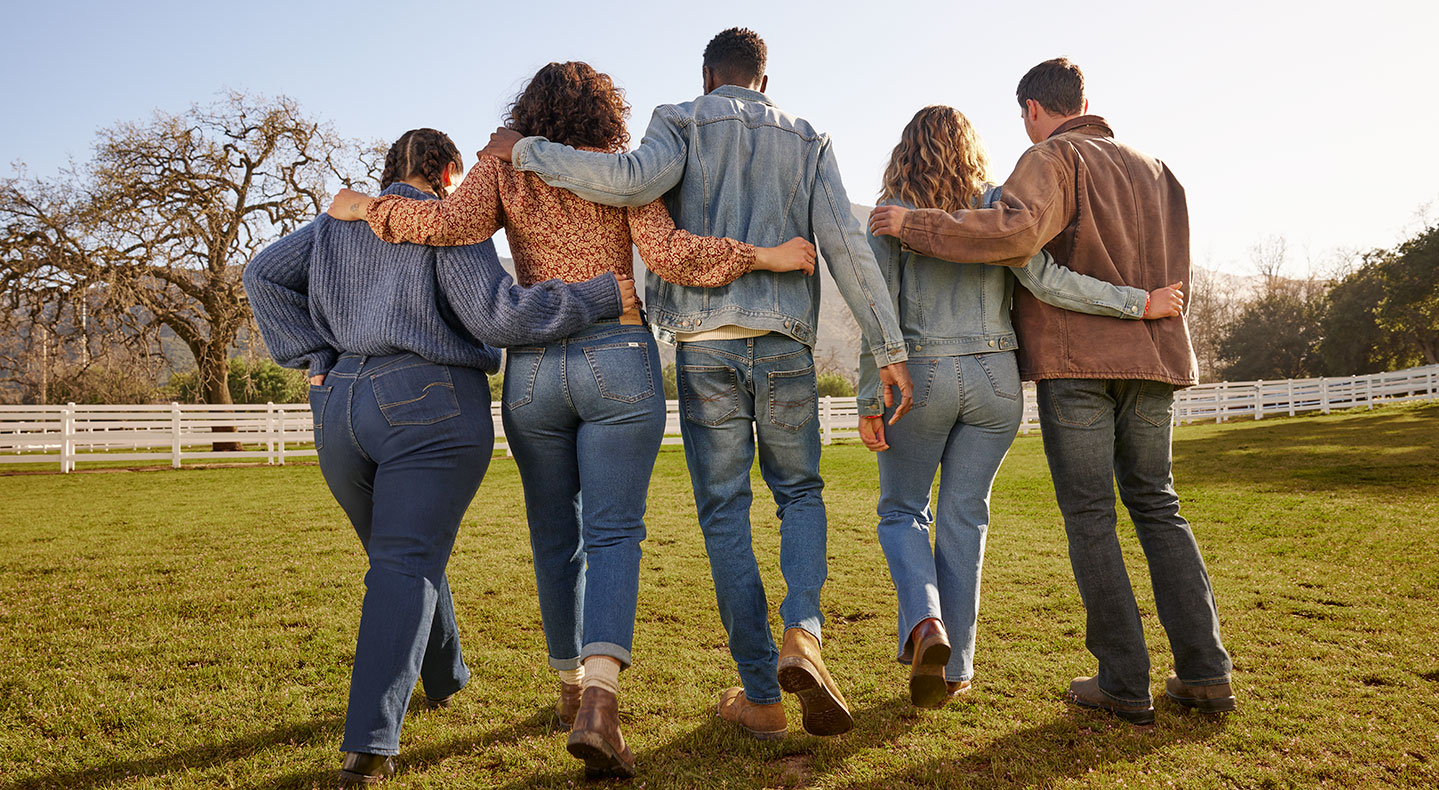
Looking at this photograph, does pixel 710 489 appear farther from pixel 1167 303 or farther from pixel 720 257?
pixel 1167 303

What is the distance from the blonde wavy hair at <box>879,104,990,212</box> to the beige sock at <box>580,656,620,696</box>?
176cm

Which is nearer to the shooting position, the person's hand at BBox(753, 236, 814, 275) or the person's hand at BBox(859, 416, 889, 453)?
the person's hand at BBox(753, 236, 814, 275)

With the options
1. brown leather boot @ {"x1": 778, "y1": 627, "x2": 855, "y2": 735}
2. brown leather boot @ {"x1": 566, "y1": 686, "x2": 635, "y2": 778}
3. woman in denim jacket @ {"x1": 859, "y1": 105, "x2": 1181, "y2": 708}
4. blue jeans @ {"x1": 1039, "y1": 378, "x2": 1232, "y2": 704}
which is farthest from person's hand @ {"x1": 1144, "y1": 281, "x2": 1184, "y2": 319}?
brown leather boot @ {"x1": 566, "y1": 686, "x2": 635, "y2": 778}

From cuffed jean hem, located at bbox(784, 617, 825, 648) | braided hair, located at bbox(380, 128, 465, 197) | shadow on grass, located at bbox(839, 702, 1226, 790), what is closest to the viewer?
shadow on grass, located at bbox(839, 702, 1226, 790)

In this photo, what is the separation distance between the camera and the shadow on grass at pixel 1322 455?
930 centimetres

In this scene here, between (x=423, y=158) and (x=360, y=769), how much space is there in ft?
5.78

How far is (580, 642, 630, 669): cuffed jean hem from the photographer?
6.90 ft

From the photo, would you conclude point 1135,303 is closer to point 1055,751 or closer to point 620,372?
point 1055,751

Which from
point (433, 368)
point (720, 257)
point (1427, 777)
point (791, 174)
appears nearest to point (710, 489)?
point (720, 257)

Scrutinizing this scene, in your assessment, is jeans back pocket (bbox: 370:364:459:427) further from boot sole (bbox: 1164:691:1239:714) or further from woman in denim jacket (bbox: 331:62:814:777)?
boot sole (bbox: 1164:691:1239:714)

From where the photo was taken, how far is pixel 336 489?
2.36 metres

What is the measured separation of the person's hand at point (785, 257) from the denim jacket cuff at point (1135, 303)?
1.06 meters

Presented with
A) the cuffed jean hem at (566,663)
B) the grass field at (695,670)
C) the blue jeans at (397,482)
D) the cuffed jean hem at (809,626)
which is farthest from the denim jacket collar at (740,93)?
the grass field at (695,670)

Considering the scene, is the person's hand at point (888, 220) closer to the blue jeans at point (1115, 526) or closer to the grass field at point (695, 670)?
the blue jeans at point (1115, 526)
